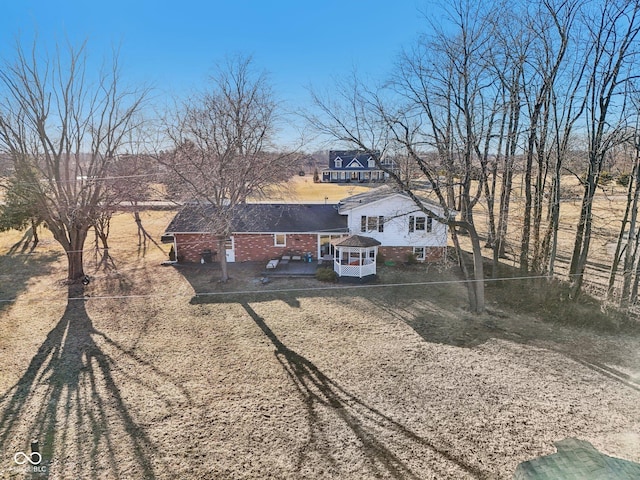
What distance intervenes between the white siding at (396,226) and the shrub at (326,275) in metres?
3.60

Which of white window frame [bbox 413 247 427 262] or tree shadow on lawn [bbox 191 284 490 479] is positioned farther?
white window frame [bbox 413 247 427 262]

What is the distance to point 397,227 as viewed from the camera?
65.5ft

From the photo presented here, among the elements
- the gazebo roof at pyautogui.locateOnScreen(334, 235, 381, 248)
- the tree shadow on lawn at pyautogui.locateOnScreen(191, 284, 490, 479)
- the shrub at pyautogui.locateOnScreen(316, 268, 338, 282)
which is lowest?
the tree shadow on lawn at pyautogui.locateOnScreen(191, 284, 490, 479)

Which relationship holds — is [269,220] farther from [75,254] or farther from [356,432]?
[356,432]

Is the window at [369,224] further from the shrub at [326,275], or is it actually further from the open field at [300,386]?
the open field at [300,386]

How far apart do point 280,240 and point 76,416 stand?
13.8 m

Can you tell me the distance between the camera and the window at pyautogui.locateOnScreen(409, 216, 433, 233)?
19719mm

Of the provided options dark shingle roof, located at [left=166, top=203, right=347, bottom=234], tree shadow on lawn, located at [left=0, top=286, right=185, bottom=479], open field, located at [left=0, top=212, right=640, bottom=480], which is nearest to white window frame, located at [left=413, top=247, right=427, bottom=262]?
dark shingle roof, located at [left=166, top=203, right=347, bottom=234]

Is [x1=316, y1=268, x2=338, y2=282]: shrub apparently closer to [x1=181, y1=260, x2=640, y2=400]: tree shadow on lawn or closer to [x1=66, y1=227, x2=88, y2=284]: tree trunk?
[x1=181, y1=260, x2=640, y2=400]: tree shadow on lawn

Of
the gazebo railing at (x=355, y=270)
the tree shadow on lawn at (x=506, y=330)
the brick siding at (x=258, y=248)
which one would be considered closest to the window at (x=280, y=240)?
the brick siding at (x=258, y=248)

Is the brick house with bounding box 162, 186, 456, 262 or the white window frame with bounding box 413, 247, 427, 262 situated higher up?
the brick house with bounding box 162, 186, 456, 262

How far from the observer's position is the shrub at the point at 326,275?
1742 cm

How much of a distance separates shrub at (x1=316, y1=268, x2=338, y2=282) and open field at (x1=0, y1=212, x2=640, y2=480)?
163 cm

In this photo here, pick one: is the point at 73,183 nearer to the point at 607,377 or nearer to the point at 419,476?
the point at 419,476
